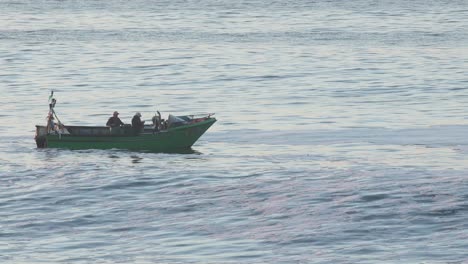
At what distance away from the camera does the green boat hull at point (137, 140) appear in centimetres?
6919

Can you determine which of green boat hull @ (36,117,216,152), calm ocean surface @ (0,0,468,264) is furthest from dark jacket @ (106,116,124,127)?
calm ocean surface @ (0,0,468,264)

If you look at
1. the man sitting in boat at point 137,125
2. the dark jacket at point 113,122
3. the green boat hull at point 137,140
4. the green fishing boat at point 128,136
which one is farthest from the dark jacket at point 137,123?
the dark jacket at point 113,122

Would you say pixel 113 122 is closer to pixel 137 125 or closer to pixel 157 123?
pixel 137 125

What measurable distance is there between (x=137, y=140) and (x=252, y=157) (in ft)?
21.6

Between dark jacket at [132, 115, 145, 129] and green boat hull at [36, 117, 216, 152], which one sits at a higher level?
dark jacket at [132, 115, 145, 129]

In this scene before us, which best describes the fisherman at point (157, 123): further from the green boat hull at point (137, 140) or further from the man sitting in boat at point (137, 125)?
the man sitting in boat at point (137, 125)

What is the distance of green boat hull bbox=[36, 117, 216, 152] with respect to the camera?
69188mm

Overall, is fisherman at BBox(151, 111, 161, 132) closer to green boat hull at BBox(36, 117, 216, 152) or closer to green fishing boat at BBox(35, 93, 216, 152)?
green fishing boat at BBox(35, 93, 216, 152)

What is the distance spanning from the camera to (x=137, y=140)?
69375 millimetres

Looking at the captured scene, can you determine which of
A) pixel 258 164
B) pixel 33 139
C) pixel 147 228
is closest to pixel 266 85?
pixel 33 139

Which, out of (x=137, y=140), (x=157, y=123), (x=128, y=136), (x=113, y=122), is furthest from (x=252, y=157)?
(x=113, y=122)

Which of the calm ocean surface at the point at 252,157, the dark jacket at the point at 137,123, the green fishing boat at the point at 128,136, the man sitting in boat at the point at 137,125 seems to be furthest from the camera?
the green fishing boat at the point at 128,136

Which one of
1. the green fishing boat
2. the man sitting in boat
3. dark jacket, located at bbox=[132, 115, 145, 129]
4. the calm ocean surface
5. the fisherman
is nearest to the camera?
the calm ocean surface

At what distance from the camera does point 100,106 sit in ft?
309
